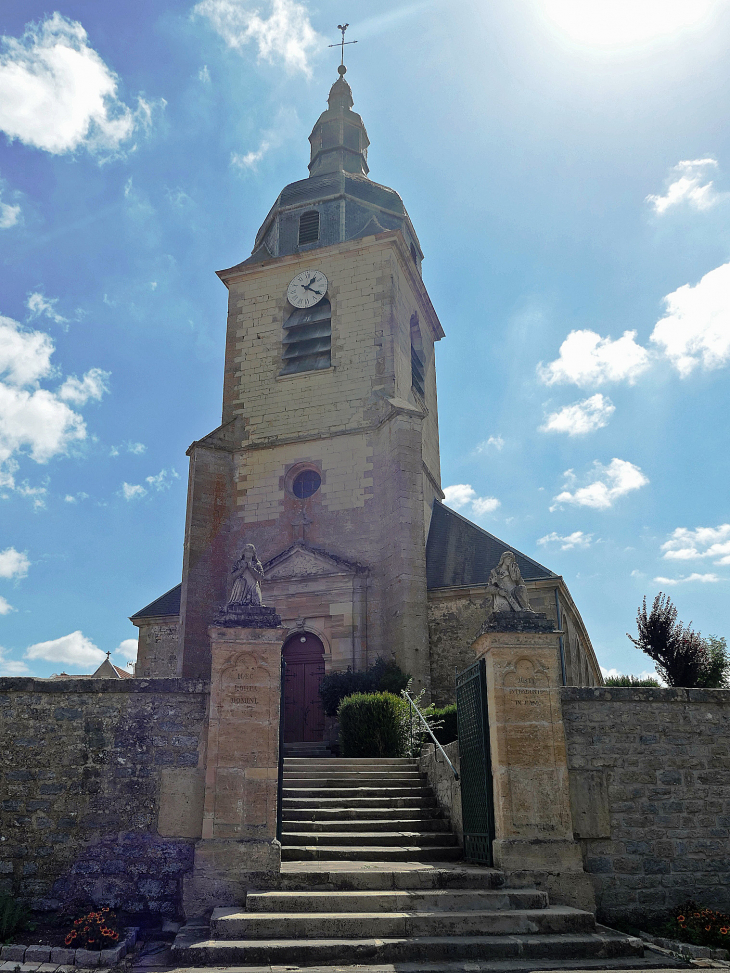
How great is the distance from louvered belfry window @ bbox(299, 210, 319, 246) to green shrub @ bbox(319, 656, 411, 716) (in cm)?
1191

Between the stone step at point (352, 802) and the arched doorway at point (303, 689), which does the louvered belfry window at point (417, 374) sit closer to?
the arched doorway at point (303, 689)

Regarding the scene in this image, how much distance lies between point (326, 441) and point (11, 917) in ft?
41.2

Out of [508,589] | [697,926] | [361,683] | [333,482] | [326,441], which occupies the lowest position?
[697,926]

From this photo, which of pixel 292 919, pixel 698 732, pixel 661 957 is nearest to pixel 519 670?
pixel 698 732

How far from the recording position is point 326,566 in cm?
1620

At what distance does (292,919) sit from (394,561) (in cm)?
1006

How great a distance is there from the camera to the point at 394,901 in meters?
6.02

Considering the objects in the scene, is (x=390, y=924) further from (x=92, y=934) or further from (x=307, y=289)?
(x=307, y=289)

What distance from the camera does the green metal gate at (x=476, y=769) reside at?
6887 millimetres

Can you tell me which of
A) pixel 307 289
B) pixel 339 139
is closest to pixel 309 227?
pixel 307 289

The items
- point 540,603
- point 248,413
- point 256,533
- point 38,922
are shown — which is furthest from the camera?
point 248,413

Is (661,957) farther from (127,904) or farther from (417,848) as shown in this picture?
(127,904)

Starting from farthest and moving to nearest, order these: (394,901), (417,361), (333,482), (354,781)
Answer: (417,361) < (333,482) < (354,781) < (394,901)

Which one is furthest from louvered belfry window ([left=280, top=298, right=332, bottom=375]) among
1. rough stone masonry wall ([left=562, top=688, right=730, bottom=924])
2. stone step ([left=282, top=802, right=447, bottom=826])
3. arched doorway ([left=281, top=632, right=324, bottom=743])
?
rough stone masonry wall ([left=562, top=688, right=730, bottom=924])
